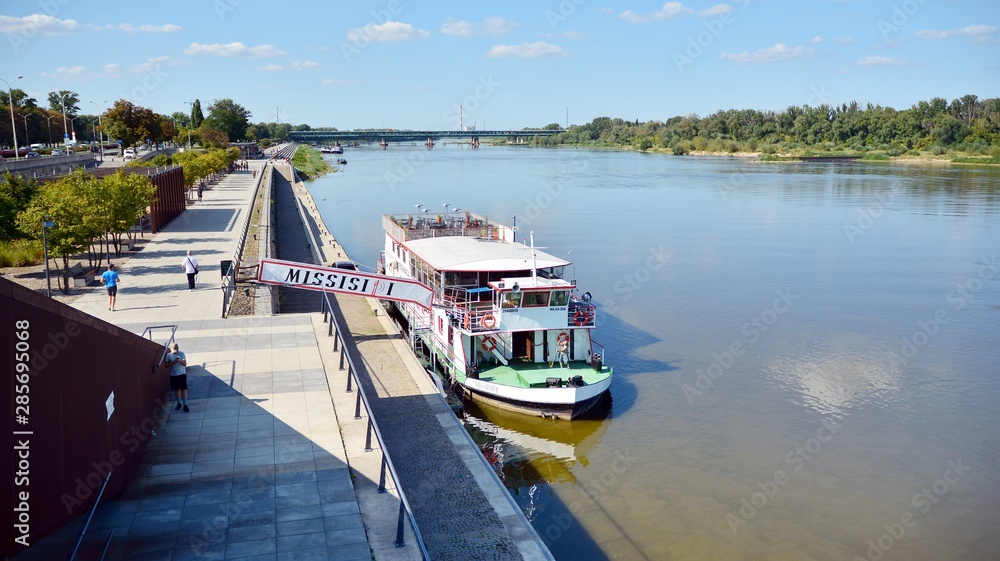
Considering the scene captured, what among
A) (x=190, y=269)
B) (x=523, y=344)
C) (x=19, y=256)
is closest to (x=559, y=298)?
(x=523, y=344)

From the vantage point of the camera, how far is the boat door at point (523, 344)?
22.4 m

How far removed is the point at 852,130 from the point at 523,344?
15604cm

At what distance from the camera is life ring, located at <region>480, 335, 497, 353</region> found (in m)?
22.2

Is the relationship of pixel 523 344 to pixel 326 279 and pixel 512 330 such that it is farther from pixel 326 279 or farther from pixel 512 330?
pixel 326 279

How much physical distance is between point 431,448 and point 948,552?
1060 cm

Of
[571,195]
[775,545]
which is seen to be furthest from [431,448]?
[571,195]

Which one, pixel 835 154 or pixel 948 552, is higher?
pixel 835 154

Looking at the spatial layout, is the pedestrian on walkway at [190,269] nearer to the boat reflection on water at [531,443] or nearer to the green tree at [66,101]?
the boat reflection on water at [531,443]

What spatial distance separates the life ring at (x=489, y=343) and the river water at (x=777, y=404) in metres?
1.92

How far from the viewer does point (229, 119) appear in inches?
5404

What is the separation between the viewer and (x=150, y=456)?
493 inches

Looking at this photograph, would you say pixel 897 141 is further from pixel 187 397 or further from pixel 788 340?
pixel 187 397

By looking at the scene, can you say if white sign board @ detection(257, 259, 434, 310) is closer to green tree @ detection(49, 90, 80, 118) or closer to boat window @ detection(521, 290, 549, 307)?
boat window @ detection(521, 290, 549, 307)

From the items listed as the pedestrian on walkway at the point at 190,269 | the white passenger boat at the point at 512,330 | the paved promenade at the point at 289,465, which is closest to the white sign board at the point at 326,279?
the paved promenade at the point at 289,465
